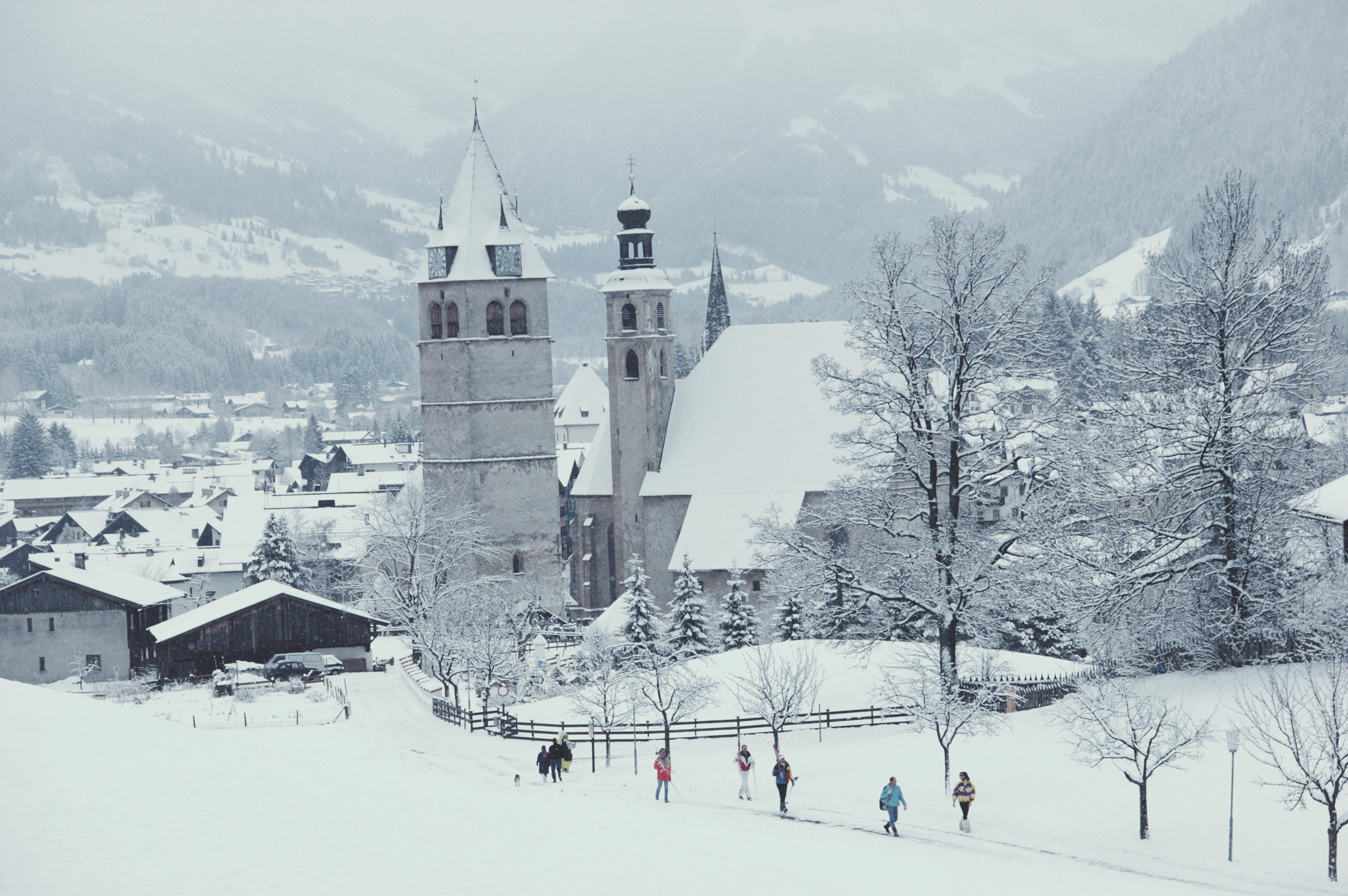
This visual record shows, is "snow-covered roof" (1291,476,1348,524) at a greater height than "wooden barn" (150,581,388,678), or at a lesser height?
greater

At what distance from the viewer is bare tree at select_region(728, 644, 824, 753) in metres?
28.9

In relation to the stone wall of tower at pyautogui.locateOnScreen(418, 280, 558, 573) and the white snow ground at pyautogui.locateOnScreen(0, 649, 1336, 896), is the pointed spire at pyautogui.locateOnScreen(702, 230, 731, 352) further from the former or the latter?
the white snow ground at pyautogui.locateOnScreen(0, 649, 1336, 896)

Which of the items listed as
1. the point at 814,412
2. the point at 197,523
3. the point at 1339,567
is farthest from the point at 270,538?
the point at 1339,567

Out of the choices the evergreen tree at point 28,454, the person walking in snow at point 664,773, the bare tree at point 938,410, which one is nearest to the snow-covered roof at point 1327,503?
the bare tree at point 938,410

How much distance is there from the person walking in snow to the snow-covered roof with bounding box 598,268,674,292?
3365 cm

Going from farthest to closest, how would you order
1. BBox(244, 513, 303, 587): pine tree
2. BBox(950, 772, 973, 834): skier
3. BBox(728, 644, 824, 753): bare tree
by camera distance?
BBox(244, 513, 303, 587): pine tree → BBox(728, 644, 824, 753): bare tree → BBox(950, 772, 973, 834): skier

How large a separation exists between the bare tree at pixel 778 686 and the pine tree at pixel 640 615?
9.42 metres

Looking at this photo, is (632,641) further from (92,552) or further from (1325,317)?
(92,552)

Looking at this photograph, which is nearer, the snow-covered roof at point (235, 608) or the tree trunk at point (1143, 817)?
the tree trunk at point (1143, 817)

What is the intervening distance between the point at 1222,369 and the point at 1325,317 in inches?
233

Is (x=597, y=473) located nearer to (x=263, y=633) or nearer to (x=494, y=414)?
(x=494, y=414)

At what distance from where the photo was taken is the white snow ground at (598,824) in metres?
→ 19.3

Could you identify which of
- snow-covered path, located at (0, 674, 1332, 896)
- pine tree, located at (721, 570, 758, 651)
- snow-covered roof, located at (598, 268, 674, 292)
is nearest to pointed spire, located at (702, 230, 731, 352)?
snow-covered roof, located at (598, 268, 674, 292)

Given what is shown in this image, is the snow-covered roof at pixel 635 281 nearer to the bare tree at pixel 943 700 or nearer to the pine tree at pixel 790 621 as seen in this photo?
the pine tree at pixel 790 621
